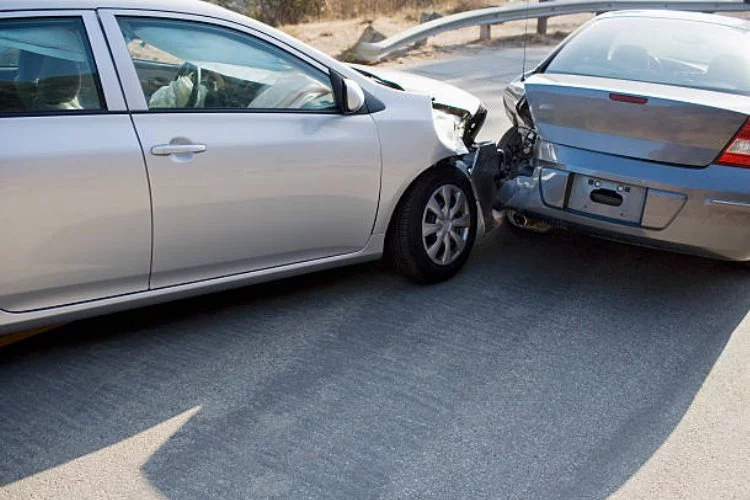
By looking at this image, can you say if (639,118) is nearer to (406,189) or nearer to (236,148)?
(406,189)

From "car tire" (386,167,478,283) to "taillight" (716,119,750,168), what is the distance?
4.73 ft

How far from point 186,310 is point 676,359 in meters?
2.59

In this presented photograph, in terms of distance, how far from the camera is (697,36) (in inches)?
222

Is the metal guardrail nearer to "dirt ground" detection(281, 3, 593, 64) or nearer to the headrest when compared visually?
"dirt ground" detection(281, 3, 593, 64)

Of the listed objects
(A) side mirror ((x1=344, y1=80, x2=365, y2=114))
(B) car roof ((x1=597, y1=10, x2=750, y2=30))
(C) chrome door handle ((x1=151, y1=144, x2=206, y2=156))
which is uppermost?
(B) car roof ((x1=597, y1=10, x2=750, y2=30))

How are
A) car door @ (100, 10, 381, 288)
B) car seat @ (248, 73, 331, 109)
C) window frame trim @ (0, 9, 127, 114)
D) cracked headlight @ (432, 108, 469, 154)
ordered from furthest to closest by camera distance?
cracked headlight @ (432, 108, 469, 154), car seat @ (248, 73, 331, 109), car door @ (100, 10, 381, 288), window frame trim @ (0, 9, 127, 114)

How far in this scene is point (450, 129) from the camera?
529 centimetres

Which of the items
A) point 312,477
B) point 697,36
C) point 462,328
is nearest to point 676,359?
point 462,328

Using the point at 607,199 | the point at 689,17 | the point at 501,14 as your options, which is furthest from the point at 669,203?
the point at 501,14

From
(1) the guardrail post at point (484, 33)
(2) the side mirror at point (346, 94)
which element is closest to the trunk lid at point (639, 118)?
(2) the side mirror at point (346, 94)

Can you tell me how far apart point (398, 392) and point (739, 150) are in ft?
7.30

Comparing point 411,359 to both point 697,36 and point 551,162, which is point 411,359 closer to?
point 551,162

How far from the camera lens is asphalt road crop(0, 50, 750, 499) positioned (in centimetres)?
343

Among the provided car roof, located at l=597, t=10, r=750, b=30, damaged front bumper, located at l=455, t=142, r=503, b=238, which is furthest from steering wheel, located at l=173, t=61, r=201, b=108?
car roof, located at l=597, t=10, r=750, b=30
